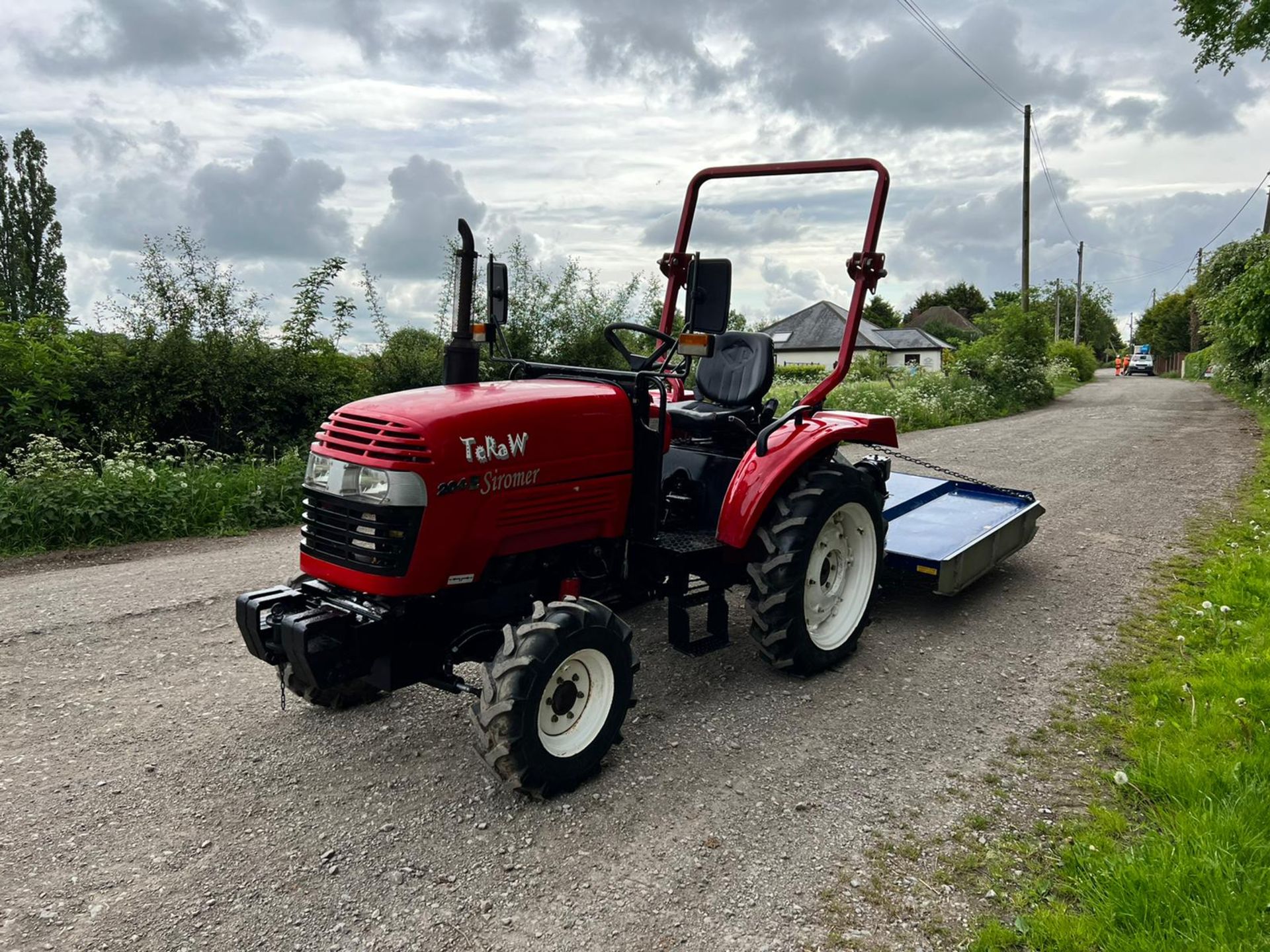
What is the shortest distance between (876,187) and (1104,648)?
2699mm

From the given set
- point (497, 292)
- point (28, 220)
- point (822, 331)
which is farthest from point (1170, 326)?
point (497, 292)

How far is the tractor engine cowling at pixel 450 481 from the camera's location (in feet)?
10.3

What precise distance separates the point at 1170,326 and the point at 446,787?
7809cm

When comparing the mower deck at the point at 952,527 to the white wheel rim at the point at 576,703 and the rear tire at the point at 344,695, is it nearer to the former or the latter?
the white wheel rim at the point at 576,703

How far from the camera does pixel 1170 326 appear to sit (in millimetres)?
68562

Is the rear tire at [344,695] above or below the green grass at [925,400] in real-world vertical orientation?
below

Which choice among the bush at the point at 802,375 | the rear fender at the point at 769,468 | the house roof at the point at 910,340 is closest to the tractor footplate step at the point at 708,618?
the rear fender at the point at 769,468

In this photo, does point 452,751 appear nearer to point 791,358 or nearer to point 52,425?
point 52,425

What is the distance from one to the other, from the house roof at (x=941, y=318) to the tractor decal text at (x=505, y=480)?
247 feet

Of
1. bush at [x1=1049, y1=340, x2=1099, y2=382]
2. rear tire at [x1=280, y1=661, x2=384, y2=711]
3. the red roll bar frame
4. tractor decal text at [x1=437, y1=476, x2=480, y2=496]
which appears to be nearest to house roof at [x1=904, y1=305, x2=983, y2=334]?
bush at [x1=1049, y1=340, x2=1099, y2=382]

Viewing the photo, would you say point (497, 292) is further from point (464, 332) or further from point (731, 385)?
point (731, 385)

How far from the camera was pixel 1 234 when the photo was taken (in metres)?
24.9

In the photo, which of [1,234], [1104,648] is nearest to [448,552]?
[1104,648]

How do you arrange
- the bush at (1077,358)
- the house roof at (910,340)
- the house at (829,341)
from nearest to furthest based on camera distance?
the bush at (1077,358), the house at (829,341), the house roof at (910,340)
